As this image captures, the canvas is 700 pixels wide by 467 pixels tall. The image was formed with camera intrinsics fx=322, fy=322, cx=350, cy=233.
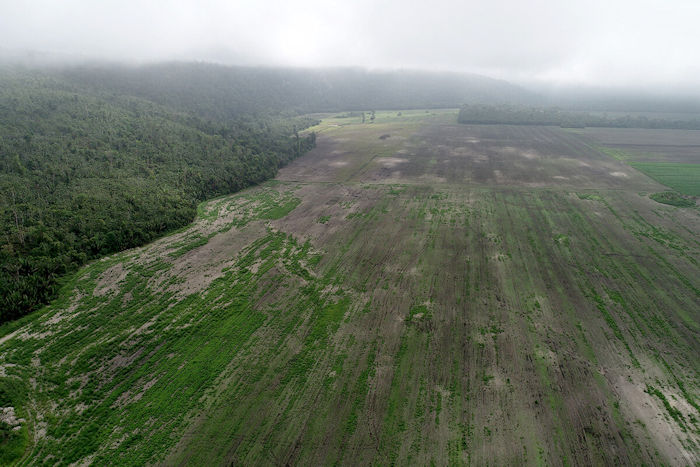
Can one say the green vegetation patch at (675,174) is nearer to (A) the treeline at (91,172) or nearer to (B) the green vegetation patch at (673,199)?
(B) the green vegetation patch at (673,199)

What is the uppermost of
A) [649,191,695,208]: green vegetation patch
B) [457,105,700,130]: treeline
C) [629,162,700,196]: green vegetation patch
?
[457,105,700,130]: treeline

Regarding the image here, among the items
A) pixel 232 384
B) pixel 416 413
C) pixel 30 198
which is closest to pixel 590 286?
pixel 416 413

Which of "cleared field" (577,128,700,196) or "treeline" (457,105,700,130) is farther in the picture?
"treeline" (457,105,700,130)

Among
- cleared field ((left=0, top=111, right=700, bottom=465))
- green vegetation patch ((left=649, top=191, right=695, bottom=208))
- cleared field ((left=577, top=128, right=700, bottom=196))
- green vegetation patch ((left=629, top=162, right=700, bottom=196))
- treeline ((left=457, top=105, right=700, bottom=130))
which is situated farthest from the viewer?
treeline ((left=457, top=105, right=700, bottom=130))

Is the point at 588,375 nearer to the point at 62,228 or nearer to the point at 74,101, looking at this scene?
→ the point at 62,228

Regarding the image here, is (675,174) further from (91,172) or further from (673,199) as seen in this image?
(91,172)

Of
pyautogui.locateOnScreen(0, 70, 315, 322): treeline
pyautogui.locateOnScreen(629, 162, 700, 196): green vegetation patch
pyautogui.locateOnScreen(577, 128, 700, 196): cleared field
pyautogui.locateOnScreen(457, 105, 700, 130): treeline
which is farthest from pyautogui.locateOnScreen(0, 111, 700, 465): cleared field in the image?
pyautogui.locateOnScreen(457, 105, 700, 130): treeline

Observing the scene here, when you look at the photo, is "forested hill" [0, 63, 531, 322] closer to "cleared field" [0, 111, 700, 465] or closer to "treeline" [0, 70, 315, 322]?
"treeline" [0, 70, 315, 322]
